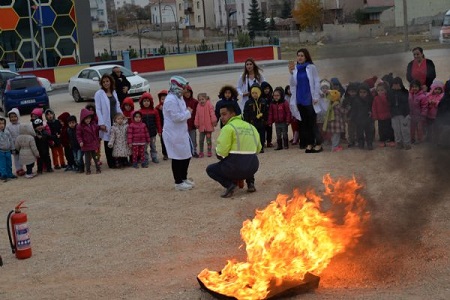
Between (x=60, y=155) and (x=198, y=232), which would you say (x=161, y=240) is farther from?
(x=60, y=155)

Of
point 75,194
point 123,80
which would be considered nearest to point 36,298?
point 75,194

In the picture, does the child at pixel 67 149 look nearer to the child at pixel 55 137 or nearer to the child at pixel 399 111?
the child at pixel 55 137

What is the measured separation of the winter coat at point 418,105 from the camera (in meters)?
12.6

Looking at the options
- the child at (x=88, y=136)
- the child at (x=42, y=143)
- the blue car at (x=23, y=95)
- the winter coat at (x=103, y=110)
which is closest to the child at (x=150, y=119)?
the winter coat at (x=103, y=110)

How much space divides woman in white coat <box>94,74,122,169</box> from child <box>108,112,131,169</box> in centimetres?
12

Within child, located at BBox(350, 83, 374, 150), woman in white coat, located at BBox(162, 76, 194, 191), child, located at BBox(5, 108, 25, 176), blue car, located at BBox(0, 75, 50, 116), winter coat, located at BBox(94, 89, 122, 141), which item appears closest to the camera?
woman in white coat, located at BBox(162, 76, 194, 191)

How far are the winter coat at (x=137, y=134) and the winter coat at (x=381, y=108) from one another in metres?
4.47

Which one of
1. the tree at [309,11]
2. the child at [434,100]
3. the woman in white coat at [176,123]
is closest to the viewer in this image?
the woman in white coat at [176,123]

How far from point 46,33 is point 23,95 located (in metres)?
19.4

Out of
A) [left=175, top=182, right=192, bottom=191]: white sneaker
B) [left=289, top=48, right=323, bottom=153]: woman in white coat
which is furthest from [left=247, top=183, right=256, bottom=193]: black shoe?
[left=289, top=48, right=323, bottom=153]: woman in white coat

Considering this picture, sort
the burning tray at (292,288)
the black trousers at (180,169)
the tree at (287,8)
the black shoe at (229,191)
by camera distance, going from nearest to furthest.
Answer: the burning tray at (292,288) < the black shoe at (229,191) < the black trousers at (180,169) < the tree at (287,8)

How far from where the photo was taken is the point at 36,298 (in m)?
7.04

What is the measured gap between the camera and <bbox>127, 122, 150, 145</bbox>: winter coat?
1353 cm

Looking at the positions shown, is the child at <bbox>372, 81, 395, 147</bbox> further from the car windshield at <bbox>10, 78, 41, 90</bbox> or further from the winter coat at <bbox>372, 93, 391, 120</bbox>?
the car windshield at <bbox>10, 78, 41, 90</bbox>
